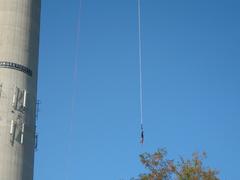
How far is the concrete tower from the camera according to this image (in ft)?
258

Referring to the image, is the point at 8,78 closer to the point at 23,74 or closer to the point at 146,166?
the point at 23,74

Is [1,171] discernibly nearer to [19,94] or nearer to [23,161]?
[23,161]

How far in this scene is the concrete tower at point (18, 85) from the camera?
258 ft

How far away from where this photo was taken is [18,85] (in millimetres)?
82625

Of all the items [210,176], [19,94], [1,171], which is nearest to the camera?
[210,176]

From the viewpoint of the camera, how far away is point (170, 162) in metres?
48.8

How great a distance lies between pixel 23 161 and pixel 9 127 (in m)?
5.05

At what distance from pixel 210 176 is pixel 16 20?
4867cm

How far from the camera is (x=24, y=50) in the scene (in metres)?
85.1

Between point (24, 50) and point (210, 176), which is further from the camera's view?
point (24, 50)

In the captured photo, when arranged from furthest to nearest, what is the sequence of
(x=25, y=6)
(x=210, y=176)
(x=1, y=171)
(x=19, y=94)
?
(x=25, y=6) → (x=19, y=94) → (x=1, y=171) → (x=210, y=176)

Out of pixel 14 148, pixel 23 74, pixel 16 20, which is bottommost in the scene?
pixel 14 148

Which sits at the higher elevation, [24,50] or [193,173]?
[24,50]

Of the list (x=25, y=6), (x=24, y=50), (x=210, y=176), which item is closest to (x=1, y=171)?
(x=24, y=50)
